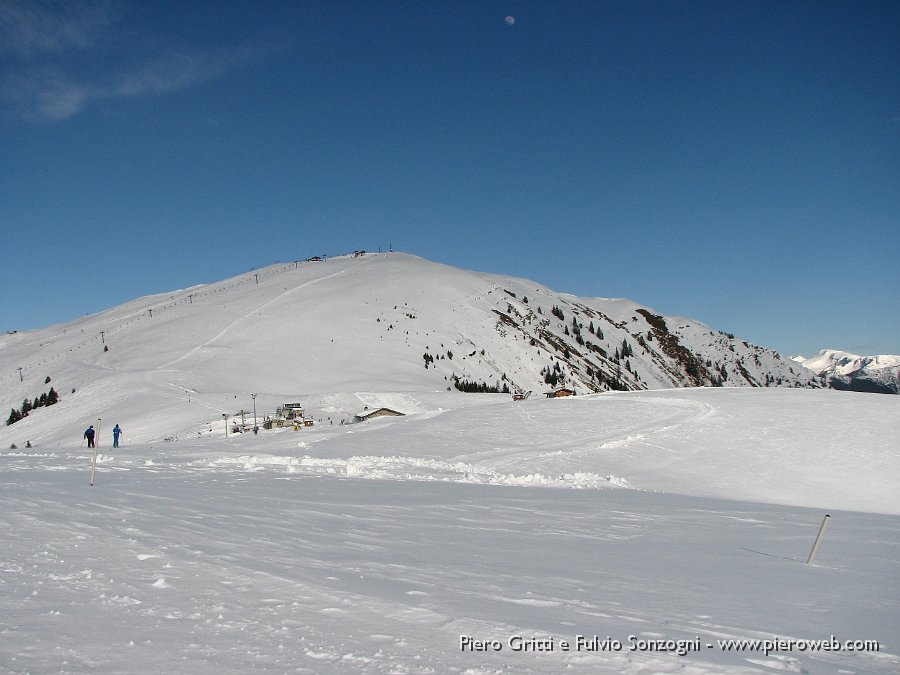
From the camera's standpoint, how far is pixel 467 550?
10352 millimetres

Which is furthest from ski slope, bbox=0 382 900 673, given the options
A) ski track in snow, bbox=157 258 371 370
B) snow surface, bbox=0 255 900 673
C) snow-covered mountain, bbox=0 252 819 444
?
ski track in snow, bbox=157 258 371 370

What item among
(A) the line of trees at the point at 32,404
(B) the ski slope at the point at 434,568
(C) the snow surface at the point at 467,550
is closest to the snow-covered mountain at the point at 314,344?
(A) the line of trees at the point at 32,404

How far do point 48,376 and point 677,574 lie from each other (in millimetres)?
93915

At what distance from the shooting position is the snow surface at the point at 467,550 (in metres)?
5.67

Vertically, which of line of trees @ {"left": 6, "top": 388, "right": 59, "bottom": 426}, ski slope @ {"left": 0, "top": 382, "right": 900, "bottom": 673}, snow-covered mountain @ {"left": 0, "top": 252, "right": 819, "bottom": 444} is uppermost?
snow-covered mountain @ {"left": 0, "top": 252, "right": 819, "bottom": 444}

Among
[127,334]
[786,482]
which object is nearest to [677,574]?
[786,482]

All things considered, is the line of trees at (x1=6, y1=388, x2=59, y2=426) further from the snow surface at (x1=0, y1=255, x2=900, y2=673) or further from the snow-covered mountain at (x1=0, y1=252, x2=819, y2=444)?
the snow surface at (x1=0, y1=255, x2=900, y2=673)

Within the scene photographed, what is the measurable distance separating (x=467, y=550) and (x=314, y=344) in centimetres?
9074

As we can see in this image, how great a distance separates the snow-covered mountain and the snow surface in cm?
3481

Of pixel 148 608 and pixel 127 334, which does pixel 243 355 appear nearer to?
pixel 127 334

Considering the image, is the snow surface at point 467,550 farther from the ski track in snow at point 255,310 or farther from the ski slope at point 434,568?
the ski track in snow at point 255,310

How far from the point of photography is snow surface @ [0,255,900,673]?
18.6 ft

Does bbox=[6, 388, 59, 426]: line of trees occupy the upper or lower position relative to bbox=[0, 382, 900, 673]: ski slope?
upper

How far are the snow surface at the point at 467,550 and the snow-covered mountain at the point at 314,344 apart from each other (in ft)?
114
